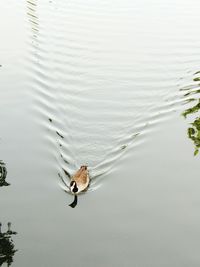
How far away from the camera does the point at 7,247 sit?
33.5ft

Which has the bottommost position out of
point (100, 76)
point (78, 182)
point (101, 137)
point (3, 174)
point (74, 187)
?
point (74, 187)

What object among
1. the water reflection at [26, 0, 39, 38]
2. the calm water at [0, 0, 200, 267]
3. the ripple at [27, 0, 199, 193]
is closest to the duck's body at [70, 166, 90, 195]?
the calm water at [0, 0, 200, 267]

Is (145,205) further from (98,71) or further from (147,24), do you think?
(147,24)

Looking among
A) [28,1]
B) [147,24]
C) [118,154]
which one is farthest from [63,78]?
[28,1]

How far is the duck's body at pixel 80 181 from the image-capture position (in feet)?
37.2

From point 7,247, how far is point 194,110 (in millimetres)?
7714

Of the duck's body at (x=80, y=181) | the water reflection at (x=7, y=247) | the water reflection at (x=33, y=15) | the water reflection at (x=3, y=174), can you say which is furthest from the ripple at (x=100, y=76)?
the water reflection at (x=7, y=247)

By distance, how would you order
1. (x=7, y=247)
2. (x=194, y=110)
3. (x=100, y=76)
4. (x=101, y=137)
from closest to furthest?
(x=7, y=247) → (x=101, y=137) → (x=194, y=110) → (x=100, y=76)

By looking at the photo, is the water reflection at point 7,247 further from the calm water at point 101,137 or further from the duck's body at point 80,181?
the duck's body at point 80,181

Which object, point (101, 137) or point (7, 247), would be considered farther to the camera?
point (101, 137)

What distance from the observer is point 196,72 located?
58.4 ft

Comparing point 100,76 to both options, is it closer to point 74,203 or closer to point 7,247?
point 74,203

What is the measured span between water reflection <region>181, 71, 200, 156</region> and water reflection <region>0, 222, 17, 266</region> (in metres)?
5.64

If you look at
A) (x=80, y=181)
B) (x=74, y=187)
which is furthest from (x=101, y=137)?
(x=74, y=187)
